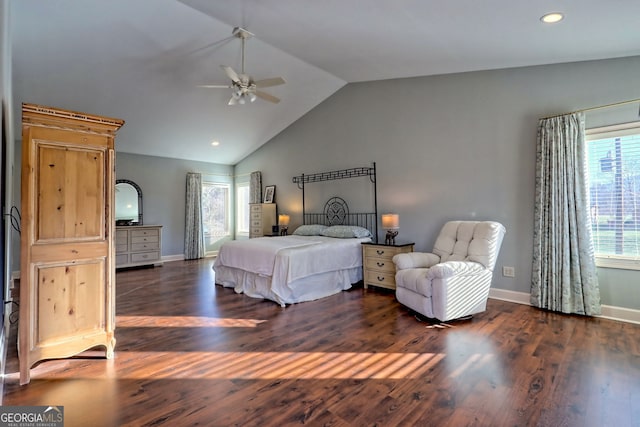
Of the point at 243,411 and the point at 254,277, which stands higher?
the point at 254,277

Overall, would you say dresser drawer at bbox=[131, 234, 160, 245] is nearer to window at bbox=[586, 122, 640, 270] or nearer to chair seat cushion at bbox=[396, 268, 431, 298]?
chair seat cushion at bbox=[396, 268, 431, 298]

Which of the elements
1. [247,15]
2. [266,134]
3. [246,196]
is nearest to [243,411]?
[247,15]

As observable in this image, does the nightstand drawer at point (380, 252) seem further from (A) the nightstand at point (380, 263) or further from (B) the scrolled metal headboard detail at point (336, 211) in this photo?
(B) the scrolled metal headboard detail at point (336, 211)

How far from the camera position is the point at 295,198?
7.06 metres

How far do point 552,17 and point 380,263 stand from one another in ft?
10.7

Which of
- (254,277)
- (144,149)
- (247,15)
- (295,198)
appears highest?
(247,15)

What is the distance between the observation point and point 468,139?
437 centimetres

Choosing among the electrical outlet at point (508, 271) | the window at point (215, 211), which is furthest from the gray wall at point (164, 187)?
the electrical outlet at point (508, 271)

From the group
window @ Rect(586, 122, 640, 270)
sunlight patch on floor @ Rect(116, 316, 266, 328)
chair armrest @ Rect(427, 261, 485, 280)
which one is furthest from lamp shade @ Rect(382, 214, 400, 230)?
sunlight patch on floor @ Rect(116, 316, 266, 328)

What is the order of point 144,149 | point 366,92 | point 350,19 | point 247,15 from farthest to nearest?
point 144,149
point 366,92
point 247,15
point 350,19

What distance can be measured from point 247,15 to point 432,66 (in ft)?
7.96

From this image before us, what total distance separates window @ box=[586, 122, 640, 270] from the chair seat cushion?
74.2 inches

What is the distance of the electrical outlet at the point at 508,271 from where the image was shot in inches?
157

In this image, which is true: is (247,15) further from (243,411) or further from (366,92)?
(243,411)
